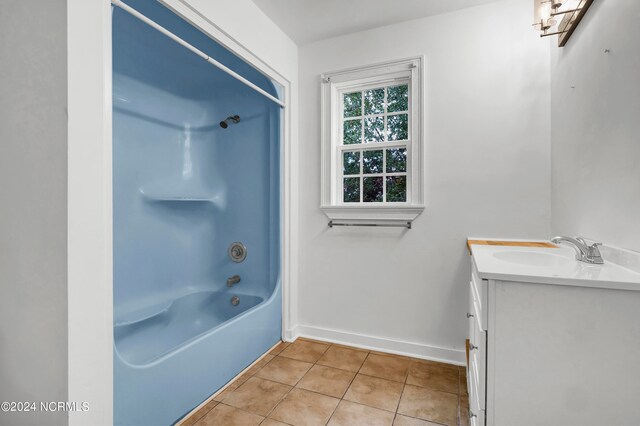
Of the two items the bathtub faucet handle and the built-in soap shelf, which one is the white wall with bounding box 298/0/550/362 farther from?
the built-in soap shelf

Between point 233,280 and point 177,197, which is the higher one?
point 177,197

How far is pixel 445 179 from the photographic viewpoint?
86.4 inches

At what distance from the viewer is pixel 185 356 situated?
1581 mm

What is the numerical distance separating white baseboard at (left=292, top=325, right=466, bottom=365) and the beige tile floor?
6 centimetres

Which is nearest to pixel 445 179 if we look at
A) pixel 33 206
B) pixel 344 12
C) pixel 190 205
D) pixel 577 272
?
pixel 577 272

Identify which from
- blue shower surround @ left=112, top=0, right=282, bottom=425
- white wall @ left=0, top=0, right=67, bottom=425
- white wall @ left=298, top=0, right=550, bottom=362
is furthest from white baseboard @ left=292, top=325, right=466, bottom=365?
white wall @ left=0, top=0, right=67, bottom=425

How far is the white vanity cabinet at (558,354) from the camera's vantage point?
0.91m

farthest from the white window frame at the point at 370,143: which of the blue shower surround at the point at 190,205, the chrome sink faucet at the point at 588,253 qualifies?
the chrome sink faucet at the point at 588,253

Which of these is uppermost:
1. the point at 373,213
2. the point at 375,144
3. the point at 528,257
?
the point at 375,144

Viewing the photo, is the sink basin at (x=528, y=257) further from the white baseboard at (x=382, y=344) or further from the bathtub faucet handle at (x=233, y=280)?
the bathtub faucet handle at (x=233, y=280)

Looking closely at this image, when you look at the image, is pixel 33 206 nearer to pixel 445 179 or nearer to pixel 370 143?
pixel 370 143

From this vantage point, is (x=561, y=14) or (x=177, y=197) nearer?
(x=561, y=14)

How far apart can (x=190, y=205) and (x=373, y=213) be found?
5.15 ft

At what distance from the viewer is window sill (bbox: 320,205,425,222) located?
226 centimetres
